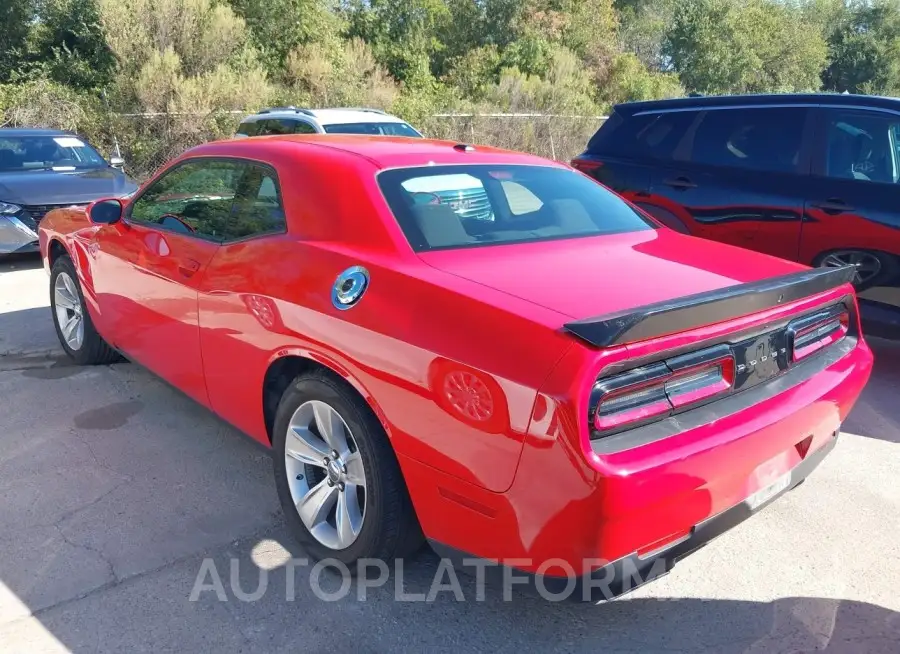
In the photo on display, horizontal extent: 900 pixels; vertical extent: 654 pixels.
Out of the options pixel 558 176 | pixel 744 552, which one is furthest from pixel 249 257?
pixel 744 552

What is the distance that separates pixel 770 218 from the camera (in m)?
5.49

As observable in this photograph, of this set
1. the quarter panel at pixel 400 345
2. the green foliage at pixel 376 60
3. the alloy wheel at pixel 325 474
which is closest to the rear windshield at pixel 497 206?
the quarter panel at pixel 400 345

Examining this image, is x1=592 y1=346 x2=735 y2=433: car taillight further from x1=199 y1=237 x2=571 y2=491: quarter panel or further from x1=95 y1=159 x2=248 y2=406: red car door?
x1=95 y1=159 x2=248 y2=406: red car door

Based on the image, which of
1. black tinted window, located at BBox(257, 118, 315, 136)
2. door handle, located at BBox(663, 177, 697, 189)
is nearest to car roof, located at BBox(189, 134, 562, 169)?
door handle, located at BBox(663, 177, 697, 189)

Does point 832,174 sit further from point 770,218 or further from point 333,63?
point 333,63

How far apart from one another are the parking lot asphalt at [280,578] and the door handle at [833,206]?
1.83m

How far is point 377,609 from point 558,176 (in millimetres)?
2197

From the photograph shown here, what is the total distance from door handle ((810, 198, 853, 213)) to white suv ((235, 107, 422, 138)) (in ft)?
24.9

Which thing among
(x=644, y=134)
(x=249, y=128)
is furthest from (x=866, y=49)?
(x=644, y=134)

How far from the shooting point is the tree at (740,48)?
3669 cm

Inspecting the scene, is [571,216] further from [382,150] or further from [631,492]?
[631,492]

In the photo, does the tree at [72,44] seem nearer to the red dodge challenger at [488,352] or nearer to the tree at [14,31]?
the tree at [14,31]

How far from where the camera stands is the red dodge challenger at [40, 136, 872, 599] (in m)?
2.18

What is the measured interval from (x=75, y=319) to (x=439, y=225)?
3232 millimetres
